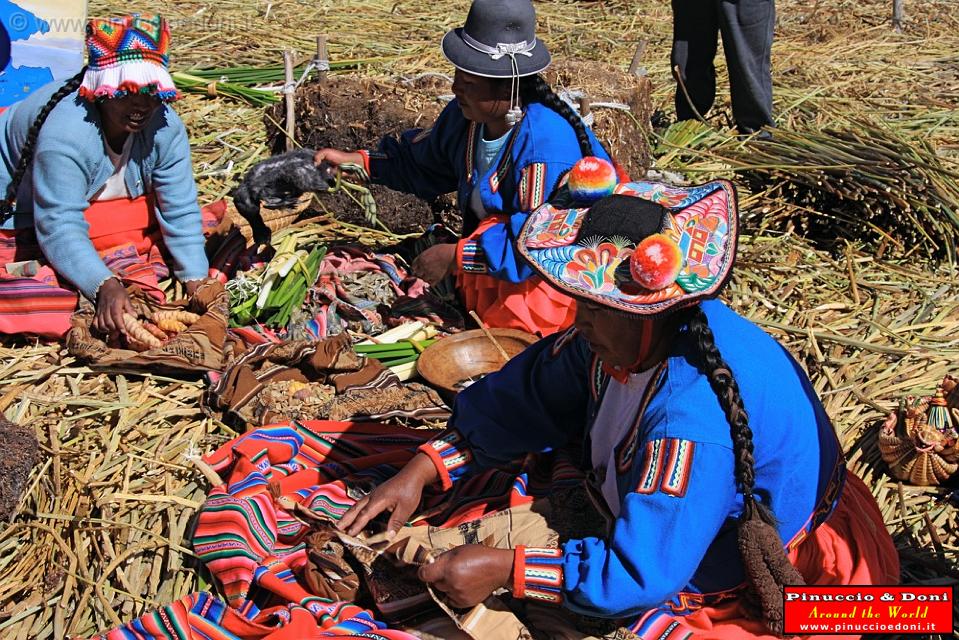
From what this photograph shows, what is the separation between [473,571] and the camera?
2084mm

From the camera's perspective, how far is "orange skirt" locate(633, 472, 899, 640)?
220cm

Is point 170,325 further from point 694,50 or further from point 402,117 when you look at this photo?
point 694,50

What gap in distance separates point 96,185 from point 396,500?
2.02m

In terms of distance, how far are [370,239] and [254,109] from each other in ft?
5.17

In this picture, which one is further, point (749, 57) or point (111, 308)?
point (749, 57)

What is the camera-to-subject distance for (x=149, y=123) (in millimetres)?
3828

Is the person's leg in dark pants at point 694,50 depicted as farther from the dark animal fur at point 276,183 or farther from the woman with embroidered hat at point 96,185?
the woman with embroidered hat at point 96,185

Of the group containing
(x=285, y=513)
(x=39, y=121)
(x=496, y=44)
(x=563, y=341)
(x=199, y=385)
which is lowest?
(x=199, y=385)

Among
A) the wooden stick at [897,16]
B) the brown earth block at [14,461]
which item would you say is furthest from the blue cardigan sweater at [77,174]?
the wooden stick at [897,16]

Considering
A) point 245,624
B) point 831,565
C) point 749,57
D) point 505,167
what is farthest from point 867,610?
point 749,57

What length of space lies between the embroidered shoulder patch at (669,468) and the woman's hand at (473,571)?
13.2 inches

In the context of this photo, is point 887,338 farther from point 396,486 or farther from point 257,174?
point 257,174

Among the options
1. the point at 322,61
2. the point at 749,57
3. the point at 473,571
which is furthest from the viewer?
the point at 749,57

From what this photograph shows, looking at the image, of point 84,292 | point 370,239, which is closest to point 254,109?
point 370,239
